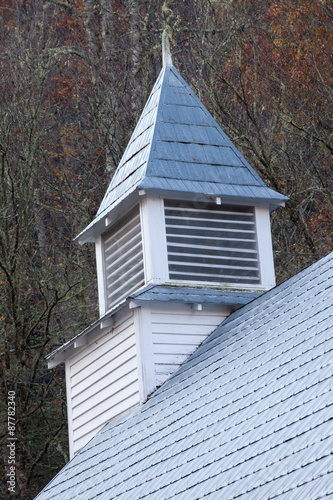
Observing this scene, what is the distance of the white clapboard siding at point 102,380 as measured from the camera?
10172 millimetres

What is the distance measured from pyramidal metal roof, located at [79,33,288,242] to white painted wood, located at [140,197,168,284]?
0.28 metres

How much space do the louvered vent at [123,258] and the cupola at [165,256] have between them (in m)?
0.01

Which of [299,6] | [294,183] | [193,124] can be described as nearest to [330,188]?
[294,183]

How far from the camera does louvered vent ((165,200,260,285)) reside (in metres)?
10.9

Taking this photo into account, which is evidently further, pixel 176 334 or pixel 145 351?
pixel 176 334

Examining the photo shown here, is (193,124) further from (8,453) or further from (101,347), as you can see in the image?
(8,453)

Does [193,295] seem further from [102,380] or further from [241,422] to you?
[241,422]

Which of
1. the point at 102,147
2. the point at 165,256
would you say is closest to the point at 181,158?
the point at 165,256

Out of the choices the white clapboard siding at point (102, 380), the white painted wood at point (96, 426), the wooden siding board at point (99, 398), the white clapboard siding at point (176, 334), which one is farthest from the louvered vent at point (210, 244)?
the white painted wood at point (96, 426)

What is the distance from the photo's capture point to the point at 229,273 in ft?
36.5

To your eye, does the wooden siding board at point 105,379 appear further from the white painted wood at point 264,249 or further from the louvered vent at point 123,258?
the white painted wood at point 264,249

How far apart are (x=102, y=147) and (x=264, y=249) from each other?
1076 centimetres

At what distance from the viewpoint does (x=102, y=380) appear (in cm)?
1083

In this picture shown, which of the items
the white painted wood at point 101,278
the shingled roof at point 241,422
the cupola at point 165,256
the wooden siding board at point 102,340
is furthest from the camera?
the white painted wood at point 101,278
